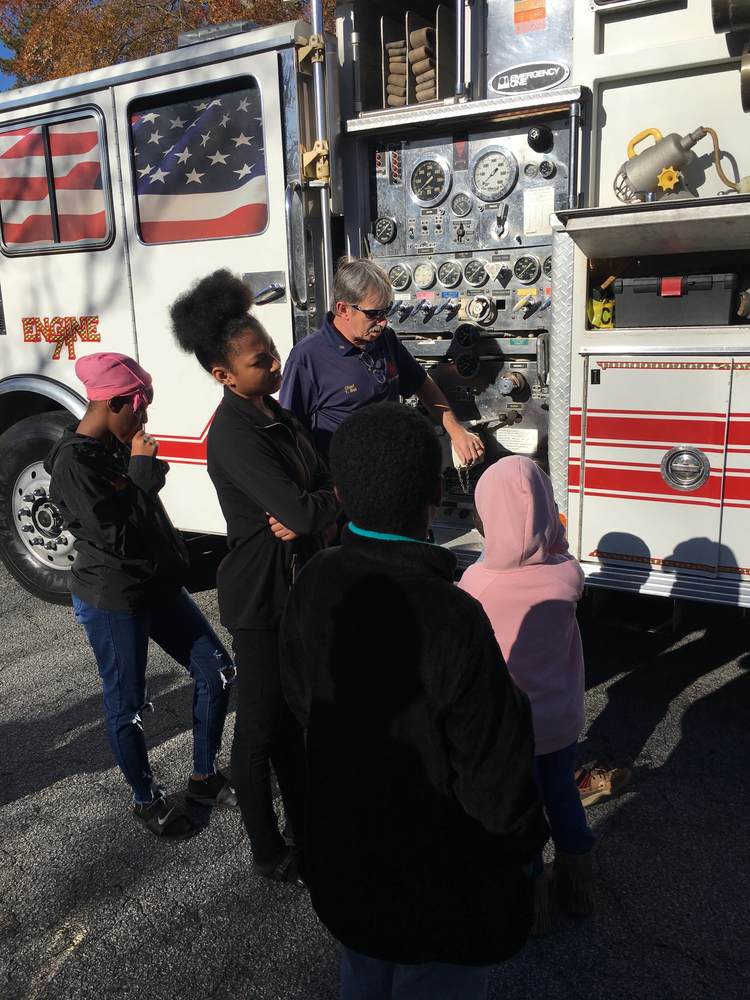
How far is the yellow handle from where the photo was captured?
3492 millimetres

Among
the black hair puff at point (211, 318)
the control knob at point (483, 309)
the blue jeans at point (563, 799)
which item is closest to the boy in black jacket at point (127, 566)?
the black hair puff at point (211, 318)

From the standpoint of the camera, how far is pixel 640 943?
7.50 feet

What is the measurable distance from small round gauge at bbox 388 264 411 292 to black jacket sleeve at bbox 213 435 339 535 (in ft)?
7.00

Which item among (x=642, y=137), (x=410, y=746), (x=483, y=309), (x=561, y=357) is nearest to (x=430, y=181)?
(x=483, y=309)

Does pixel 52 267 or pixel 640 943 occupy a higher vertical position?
pixel 52 267

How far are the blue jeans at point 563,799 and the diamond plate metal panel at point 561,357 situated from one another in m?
1.58

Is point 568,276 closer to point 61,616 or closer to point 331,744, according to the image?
point 331,744

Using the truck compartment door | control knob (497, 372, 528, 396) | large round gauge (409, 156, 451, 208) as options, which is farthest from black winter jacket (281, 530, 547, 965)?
large round gauge (409, 156, 451, 208)

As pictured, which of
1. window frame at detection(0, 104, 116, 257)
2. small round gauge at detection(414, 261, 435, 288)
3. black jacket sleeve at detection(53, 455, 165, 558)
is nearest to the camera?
black jacket sleeve at detection(53, 455, 165, 558)

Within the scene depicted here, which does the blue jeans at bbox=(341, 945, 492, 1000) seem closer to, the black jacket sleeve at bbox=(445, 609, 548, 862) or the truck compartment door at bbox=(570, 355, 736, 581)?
the black jacket sleeve at bbox=(445, 609, 548, 862)

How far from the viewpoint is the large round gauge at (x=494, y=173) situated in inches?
155

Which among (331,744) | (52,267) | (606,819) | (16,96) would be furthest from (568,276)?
(16,96)

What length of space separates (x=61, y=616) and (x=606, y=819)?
3393mm

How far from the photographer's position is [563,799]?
2262mm
